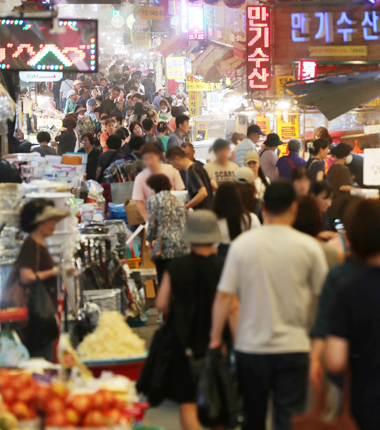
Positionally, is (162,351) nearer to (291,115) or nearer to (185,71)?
(291,115)

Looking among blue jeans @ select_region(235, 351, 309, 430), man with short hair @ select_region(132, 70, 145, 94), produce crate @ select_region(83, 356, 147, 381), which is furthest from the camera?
man with short hair @ select_region(132, 70, 145, 94)

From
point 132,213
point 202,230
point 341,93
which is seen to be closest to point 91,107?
point 341,93

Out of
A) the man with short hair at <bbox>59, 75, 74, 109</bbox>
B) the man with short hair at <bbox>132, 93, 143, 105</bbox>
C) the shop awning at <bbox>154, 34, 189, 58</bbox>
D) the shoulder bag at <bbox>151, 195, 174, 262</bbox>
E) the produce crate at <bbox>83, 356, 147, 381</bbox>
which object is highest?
Result: the shop awning at <bbox>154, 34, 189, 58</bbox>

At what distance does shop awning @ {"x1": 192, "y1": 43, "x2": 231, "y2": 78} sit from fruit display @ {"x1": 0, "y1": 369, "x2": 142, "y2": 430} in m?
18.3

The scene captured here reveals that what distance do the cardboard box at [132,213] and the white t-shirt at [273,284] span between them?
5822mm

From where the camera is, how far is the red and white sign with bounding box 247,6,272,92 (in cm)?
1617

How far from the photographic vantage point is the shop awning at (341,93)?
1259 cm

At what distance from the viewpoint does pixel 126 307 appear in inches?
315

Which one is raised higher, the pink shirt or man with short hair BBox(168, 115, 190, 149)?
man with short hair BBox(168, 115, 190, 149)

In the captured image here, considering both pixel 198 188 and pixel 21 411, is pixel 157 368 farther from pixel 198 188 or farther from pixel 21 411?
pixel 198 188

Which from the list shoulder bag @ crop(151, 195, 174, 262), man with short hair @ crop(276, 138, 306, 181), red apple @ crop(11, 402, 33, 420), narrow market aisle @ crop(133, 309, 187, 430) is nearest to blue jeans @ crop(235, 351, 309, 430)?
red apple @ crop(11, 402, 33, 420)

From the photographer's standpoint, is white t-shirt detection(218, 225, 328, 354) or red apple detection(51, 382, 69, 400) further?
white t-shirt detection(218, 225, 328, 354)

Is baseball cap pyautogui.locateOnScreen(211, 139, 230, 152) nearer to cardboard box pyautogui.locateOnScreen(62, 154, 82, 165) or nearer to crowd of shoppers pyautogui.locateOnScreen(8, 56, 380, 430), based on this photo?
cardboard box pyautogui.locateOnScreen(62, 154, 82, 165)

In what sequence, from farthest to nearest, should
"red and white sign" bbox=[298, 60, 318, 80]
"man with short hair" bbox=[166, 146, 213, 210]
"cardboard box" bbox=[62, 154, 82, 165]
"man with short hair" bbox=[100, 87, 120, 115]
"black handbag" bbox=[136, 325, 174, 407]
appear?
1. "man with short hair" bbox=[100, 87, 120, 115]
2. "red and white sign" bbox=[298, 60, 318, 80]
3. "cardboard box" bbox=[62, 154, 82, 165]
4. "man with short hair" bbox=[166, 146, 213, 210]
5. "black handbag" bbox=[136, 325, 174, 407]
